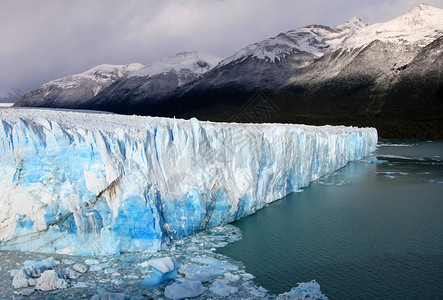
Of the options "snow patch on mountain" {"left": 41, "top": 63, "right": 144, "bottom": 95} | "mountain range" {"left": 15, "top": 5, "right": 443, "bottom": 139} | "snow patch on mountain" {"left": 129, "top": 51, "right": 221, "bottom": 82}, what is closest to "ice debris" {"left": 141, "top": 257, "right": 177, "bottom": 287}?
"mountain range" {"left": 15, "top": 5, "right": 443, "bottom": 139}

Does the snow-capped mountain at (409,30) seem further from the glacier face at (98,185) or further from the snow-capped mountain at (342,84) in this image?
the glacier face at (98,185)

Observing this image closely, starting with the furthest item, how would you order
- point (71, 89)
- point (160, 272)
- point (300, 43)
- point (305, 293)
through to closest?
point (71, 89) → point (300, 43) → point (160, 272) → point (305, 293)

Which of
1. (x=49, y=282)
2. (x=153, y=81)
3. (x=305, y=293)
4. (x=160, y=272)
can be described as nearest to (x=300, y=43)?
(x=153, y=81)

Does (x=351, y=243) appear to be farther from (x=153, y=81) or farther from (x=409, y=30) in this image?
(x=153, y=81)

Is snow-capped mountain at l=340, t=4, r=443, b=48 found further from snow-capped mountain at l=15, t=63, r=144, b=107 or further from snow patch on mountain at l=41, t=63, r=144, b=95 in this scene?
snow patch on mountain at l=41, t=63, r=144, b=95

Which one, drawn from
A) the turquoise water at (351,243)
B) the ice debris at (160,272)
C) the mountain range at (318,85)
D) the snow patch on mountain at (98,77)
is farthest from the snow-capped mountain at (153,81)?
the ice debris at (160,272)

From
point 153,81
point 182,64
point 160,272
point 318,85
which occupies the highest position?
point 182,64
